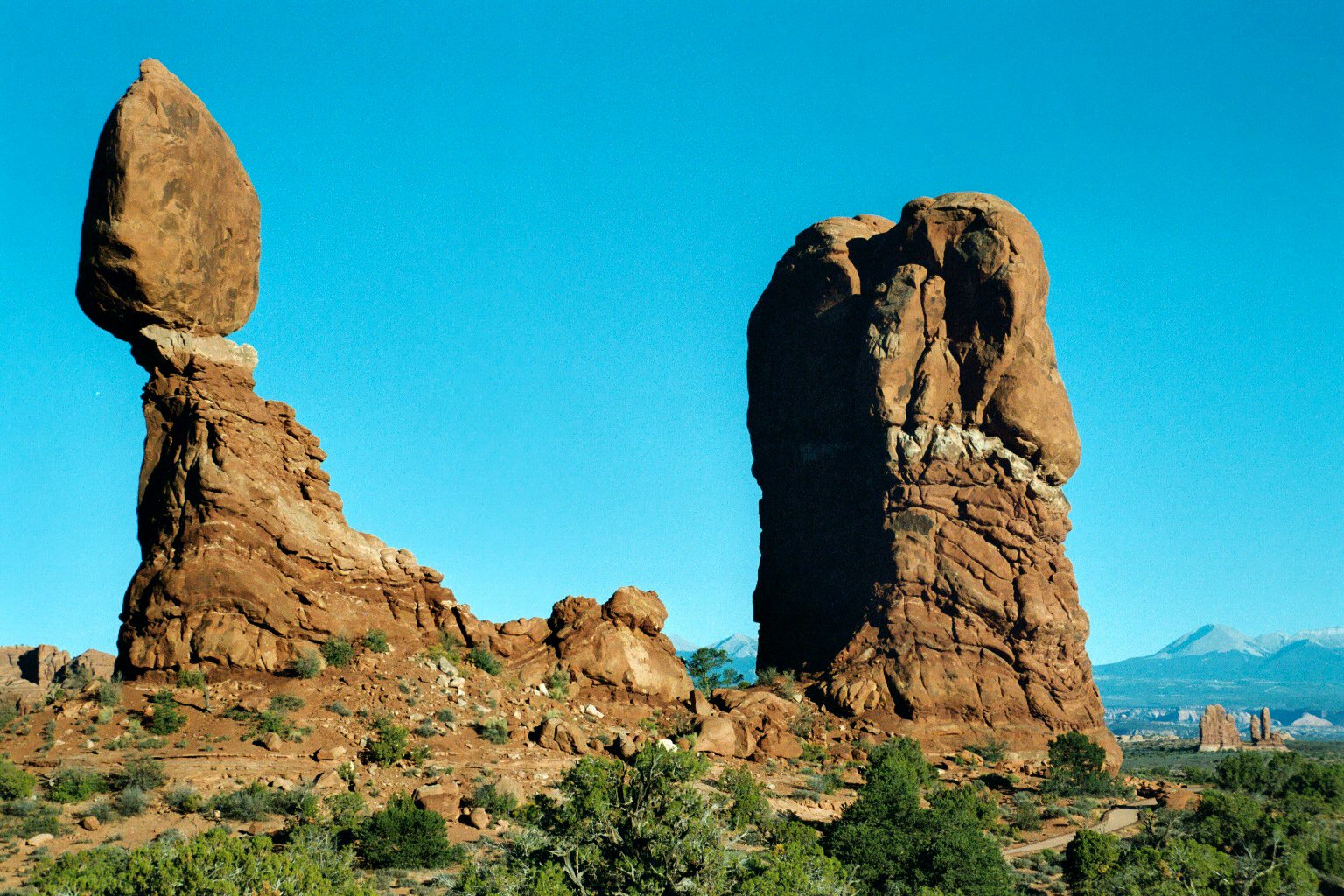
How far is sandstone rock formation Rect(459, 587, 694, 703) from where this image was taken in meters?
46.8

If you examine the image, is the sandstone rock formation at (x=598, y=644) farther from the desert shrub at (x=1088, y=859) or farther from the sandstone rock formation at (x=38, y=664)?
the sandstone rock formation at (x=38, y=664)

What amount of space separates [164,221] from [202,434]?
7.12 m

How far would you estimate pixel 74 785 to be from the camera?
32.7m

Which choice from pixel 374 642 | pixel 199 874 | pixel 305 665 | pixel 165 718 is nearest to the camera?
pixel 199 874

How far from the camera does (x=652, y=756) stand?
2922 cm

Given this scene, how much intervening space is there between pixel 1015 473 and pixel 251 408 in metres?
33.5

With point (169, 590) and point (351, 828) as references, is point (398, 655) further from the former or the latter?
point (351, 828)

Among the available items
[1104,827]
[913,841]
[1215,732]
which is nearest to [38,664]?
[913,841]

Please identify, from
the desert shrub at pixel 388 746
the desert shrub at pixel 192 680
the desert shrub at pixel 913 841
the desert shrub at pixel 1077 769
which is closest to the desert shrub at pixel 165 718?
the desert shrub at pixel 192 680

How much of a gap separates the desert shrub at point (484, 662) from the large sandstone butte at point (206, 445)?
173 centimetres

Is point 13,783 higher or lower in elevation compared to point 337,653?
lower

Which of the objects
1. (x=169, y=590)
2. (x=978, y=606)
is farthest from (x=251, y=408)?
(x=978, y=606)

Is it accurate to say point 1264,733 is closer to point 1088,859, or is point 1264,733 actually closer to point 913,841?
point 1088,859

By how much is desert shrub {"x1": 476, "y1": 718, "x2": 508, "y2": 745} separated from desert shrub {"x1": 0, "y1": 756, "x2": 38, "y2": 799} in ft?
45.5
